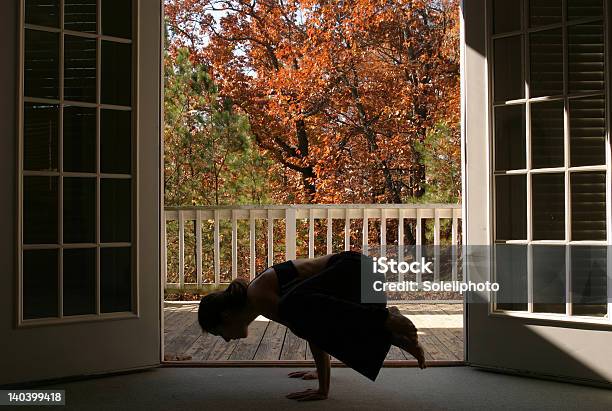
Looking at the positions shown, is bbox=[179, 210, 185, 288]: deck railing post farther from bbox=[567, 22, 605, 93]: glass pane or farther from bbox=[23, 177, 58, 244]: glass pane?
Answer: bbox=[567, 22, 605, 93]: glass pane

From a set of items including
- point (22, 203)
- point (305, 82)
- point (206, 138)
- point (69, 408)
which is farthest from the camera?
point (305, 82)

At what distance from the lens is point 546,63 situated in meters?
3.32

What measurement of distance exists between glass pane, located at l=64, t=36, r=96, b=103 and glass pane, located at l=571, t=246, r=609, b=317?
2.58 meters

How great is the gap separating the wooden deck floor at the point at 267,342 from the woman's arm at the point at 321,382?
0.95 m

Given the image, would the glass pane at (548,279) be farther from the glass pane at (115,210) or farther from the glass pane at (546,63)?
the glass pane at (115,210)

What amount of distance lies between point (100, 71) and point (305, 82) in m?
5.57

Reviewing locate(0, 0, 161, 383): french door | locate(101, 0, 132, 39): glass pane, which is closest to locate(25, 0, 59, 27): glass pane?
locate(0, 0, 161, 383): french door

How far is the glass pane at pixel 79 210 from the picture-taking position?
10.9 ft

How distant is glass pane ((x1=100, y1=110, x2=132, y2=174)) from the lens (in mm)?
3436

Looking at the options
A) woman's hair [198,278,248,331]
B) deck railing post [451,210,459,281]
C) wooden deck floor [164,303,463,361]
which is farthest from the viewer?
deck railing post [451,210,459,281]

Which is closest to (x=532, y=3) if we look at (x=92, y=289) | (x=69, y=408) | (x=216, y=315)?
(x=216, y=315)

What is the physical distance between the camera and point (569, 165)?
3.26 m

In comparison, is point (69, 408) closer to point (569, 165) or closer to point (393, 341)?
point (393, 341)

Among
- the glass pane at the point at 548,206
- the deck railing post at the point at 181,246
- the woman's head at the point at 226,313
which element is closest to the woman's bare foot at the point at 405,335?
the woman's head at the point at 226,313
